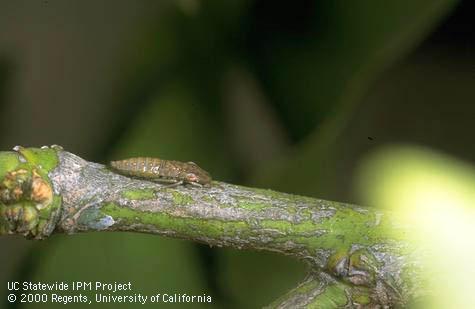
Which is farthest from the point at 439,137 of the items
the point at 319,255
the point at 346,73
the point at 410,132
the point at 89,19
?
the point at 89,19

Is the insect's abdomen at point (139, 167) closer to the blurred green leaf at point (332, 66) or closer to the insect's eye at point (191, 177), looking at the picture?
the insect's eye at point (191, 177)

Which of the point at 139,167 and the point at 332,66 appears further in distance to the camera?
the point at 332,66

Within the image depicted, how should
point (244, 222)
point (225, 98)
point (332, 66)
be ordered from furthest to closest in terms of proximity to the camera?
point (225, 98) → point (332, 66) → point (244, 222)

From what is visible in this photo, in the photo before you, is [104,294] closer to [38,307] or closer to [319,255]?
[38,307]

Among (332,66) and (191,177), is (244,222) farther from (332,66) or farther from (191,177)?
(332,66)

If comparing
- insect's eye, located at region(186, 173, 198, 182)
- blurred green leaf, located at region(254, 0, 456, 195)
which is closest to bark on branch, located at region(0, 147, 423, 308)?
insect's eye, located at region(186, 173, 198, 182)

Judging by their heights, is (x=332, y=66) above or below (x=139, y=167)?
above

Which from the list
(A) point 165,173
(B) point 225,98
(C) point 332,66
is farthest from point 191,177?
(B) point 225,98
